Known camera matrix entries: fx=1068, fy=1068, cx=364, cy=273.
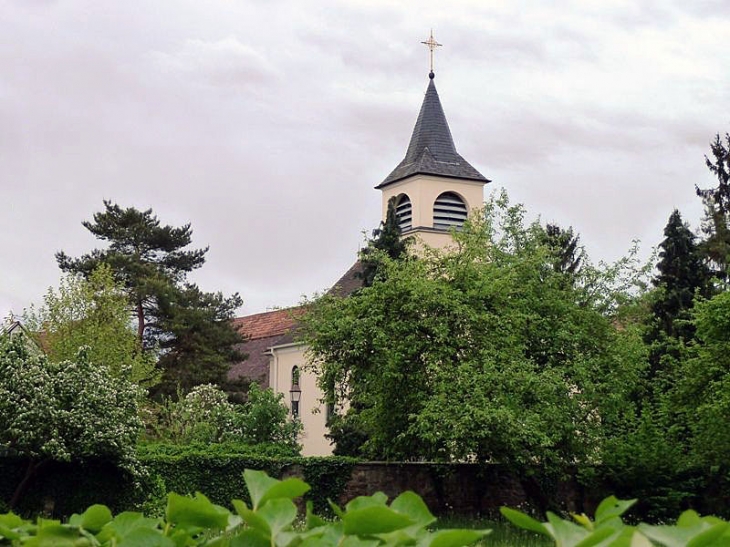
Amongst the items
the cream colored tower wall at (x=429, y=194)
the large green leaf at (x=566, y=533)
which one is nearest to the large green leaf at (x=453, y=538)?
the large green leaf at (x=566, y=533)

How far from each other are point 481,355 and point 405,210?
103ft

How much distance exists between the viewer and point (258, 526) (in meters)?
1.65

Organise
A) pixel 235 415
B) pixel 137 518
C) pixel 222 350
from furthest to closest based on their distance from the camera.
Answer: pixel 222 350
pixel 235 415
pixel 137 518

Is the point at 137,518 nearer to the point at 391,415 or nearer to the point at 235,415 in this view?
the point at 391,415

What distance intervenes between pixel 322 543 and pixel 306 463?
2641cm

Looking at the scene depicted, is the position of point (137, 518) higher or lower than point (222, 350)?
lower

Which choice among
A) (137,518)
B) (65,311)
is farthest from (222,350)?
(137,518)

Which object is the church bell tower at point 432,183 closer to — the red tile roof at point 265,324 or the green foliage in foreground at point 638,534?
the red tile roof at point 265,324

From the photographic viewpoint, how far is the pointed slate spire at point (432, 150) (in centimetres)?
5684

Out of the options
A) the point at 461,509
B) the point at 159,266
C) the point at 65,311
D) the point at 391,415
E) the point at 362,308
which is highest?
the point at 159,266

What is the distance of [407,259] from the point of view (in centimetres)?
2870

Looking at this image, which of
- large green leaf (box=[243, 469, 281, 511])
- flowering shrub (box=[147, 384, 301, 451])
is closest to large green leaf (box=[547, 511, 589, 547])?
large green leaf (box=[243, 469, 281, 511])

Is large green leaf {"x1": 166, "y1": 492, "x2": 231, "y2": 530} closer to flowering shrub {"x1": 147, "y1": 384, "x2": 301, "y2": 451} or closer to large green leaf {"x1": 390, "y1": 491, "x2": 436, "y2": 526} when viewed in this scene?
large green leaf {"x1": 390, "y1": 491, "x2": 436, "y2": 526}

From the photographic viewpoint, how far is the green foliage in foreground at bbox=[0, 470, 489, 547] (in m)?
1.63
